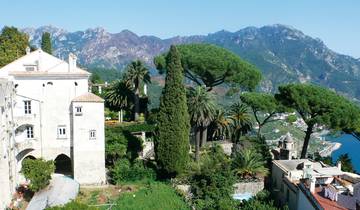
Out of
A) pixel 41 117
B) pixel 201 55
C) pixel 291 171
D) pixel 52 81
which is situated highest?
pixel 201 55

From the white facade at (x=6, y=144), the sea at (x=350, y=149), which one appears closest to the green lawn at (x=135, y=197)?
the white facade at (x=6, y=144)

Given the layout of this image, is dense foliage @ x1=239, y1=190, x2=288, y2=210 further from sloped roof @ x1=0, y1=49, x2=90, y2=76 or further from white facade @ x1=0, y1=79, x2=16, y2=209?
white facade @ x1=0, y1=79, x2=16, y2=209

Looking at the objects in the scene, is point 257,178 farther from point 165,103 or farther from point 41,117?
point 41,117

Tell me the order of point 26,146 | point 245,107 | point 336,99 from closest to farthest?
point 26,146
point 336,99
point 245,107

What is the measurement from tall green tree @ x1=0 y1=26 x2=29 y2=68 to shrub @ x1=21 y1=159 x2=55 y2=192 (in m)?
23.3

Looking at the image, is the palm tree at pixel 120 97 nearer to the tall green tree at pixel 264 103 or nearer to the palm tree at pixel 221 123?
the palm tree at pixel 221 123

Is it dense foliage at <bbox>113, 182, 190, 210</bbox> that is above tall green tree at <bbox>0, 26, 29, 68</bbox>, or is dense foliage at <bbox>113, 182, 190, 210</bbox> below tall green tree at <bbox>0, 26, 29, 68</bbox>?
below

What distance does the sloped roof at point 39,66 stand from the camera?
36.2m

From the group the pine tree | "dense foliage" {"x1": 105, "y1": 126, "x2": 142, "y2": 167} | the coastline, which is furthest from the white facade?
the coastline

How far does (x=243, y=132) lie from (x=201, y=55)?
410 inches

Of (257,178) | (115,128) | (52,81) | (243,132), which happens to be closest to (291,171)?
(257,178)

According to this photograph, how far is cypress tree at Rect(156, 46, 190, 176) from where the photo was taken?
36656 millimetres

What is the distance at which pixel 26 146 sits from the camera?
120 ft

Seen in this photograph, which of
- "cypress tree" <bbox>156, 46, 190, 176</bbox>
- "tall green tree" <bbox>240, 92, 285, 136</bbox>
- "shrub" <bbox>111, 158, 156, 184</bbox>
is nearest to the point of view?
"cypress tree" <bbox>156, 46, 190, 176</bbox>
